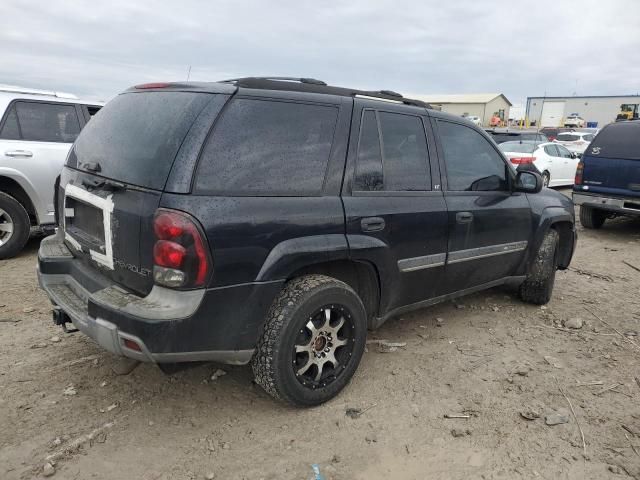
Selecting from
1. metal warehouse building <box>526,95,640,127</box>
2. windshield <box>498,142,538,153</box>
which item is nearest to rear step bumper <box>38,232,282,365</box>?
windshield <box>498,142,538,153</box>

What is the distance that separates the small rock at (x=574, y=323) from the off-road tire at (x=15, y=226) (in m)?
5.66

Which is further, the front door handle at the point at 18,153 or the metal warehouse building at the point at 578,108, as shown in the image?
the metal warehouse building at the point at 578,108

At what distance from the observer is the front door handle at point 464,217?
364 cm

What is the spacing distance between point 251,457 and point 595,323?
348 cm

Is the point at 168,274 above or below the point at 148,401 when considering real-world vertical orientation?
above

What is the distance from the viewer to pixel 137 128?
107 inches

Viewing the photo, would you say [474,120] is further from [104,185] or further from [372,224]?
[104,185]

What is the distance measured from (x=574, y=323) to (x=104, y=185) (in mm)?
3976

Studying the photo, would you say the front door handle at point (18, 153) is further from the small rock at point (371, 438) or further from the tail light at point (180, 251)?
the small rock at point (371, 438)

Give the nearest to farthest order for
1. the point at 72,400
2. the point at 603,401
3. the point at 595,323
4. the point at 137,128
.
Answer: the point at 137,128 < the point at 72,400 < the point at 603,401 < the point at 595,323

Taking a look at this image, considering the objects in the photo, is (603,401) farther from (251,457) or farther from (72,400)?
(72,400)

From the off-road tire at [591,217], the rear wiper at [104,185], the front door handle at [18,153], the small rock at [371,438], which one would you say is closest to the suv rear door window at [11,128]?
the front door handle at [18,153]

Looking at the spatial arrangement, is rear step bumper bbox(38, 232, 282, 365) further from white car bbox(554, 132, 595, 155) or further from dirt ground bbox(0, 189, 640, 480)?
white car bbox(554, 132, 595, 155)

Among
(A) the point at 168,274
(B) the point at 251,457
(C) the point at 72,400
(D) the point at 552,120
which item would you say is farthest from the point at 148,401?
(D) the point at 552,120
